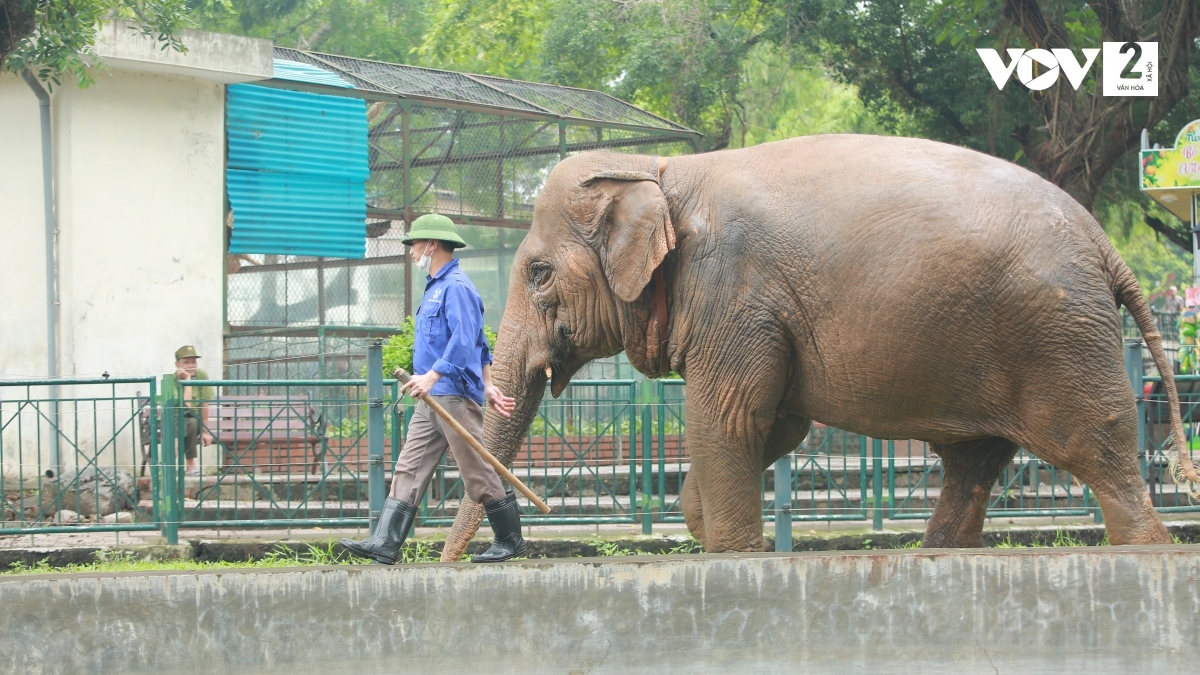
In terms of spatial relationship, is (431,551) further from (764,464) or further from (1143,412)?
(1143,412)

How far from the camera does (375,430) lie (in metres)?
8.85

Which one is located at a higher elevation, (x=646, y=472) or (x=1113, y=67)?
(x=1113, y=67)

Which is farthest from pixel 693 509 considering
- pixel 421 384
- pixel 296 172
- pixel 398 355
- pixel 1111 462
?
pixel 296 172

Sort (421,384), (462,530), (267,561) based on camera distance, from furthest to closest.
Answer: (267,561) → (462,530) → (421,384)

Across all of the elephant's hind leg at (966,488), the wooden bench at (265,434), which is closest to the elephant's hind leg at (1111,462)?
the elephant's hind leg at (966,488)

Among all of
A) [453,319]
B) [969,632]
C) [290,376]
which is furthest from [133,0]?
[969,632]

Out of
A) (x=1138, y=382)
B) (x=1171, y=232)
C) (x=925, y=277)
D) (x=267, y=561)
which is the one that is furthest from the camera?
(x=1171, y=232)

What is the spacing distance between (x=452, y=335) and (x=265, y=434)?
568cm

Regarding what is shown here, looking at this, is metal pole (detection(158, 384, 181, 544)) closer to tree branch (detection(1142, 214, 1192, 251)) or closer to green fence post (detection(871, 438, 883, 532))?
green fence post (detection(871, 438, 883, 532))

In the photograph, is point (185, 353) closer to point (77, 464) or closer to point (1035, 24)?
point (77, 464)

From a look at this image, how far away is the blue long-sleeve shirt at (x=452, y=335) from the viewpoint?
5.98 metres

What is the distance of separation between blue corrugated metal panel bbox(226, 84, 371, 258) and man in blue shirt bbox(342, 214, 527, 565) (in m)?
7.49

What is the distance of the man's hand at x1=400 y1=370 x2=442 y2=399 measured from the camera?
561cm

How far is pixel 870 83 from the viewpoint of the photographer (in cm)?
2009
